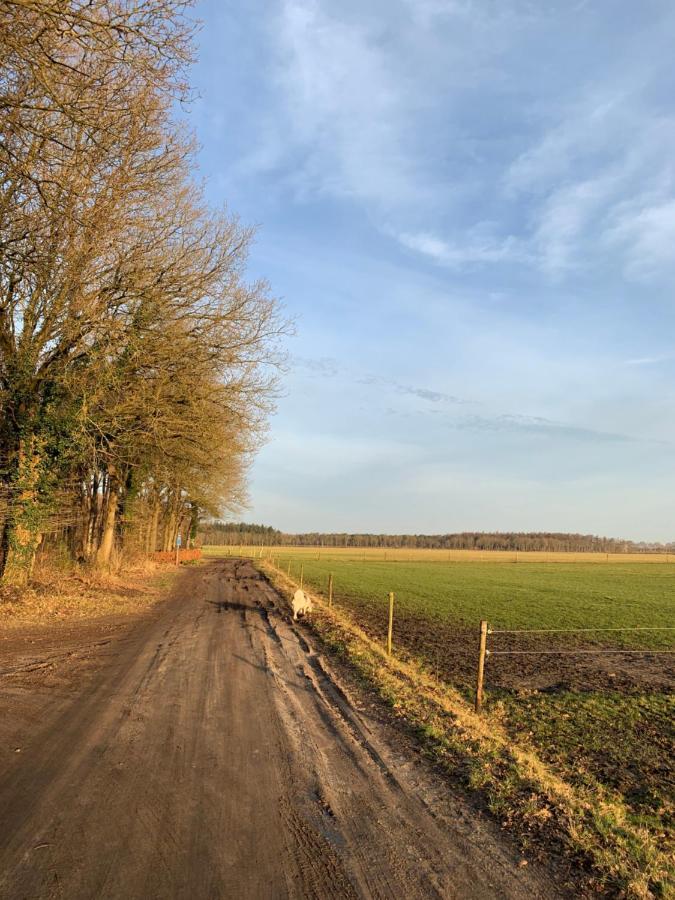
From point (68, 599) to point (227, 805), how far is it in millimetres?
13181

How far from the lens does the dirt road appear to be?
353 cm

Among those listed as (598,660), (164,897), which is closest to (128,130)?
(164,897)

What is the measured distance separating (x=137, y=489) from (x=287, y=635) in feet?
60.0

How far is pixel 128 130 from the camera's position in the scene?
9.79 m

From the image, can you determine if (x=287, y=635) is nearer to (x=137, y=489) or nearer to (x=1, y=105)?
(x=1, y=105)

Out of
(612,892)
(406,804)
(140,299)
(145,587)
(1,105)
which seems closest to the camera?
(612,892)

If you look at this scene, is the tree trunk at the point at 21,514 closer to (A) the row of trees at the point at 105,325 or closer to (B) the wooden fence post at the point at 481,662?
(A) the row of trees at the point at 105,325

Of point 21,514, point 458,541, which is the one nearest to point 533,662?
point 21,514

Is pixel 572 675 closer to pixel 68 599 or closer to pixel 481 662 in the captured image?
pixel 481 662

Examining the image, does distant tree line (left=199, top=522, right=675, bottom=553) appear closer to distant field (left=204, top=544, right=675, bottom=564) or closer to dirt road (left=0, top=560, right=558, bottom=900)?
distant field (left=204, top=544, right=675, bottom=564)

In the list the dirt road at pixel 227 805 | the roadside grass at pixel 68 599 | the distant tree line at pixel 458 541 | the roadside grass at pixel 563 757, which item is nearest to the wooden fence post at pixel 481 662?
the roadside grass at pixel 563 757

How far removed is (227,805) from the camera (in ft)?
14.9

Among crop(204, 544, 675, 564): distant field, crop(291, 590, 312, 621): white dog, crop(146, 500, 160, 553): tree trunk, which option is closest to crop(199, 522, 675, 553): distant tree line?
crop(204, 544, 675, 564): distant field

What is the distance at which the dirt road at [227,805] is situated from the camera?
3.53m
